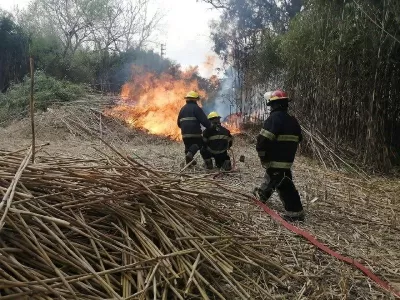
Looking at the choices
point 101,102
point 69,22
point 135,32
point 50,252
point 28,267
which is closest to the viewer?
point 28,267

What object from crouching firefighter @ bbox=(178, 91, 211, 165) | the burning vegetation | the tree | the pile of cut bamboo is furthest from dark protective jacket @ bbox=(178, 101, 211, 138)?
the tree

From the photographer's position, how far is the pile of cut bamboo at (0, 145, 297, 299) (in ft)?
6.08

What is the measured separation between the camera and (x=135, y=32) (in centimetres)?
3012

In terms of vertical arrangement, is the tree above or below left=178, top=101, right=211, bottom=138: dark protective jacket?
above

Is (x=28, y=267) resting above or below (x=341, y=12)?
below

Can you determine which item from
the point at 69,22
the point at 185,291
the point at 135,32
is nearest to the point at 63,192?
the point at 185,291

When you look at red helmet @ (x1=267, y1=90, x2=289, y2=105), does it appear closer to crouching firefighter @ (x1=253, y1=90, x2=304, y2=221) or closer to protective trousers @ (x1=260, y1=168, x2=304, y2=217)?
crouching firefighter @ (x1=253, y1=90, x2=304, y2=221)

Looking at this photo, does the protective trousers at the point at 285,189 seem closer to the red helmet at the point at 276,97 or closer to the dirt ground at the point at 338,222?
the dirt ground at the point at 338,222

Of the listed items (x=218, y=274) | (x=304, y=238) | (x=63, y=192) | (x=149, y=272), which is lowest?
(x=304, y=238)

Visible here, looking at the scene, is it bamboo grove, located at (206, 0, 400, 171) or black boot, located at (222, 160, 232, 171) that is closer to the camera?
black boot, located at (222, 160, 232, 171)

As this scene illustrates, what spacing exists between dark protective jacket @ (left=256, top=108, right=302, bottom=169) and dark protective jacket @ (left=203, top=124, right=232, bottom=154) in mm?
2723

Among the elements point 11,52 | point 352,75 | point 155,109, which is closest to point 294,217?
point 352,75

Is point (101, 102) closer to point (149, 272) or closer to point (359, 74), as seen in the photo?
point (359, 74)

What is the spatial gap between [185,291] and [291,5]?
21.4m
